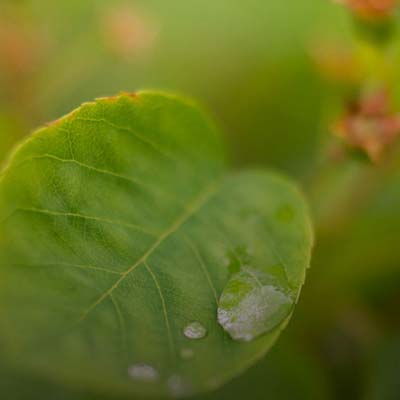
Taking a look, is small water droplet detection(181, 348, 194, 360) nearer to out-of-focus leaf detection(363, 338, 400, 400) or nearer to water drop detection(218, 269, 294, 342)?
water drop detection(218, 269, 294, 342)

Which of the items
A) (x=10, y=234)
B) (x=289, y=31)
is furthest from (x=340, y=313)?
(x=289, y=31)

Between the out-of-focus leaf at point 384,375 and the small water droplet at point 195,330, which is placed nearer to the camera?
the small water droplet at point 195,330

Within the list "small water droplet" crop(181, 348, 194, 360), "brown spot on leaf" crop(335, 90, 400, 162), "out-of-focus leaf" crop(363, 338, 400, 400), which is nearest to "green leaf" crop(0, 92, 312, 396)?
"small water droplet" crop(181, 348, 194, 360)

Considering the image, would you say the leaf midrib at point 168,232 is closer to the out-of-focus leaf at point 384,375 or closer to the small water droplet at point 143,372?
the small water droplet at point 143,372

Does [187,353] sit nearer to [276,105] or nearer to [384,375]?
[384,375]

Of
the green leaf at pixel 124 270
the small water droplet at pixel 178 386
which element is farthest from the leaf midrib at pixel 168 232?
the small water droplet at pixel 178 386

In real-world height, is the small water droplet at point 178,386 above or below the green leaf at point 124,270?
below

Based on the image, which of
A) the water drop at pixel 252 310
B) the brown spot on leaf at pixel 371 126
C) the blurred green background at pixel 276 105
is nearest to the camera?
the water drop at pixel 252 310
